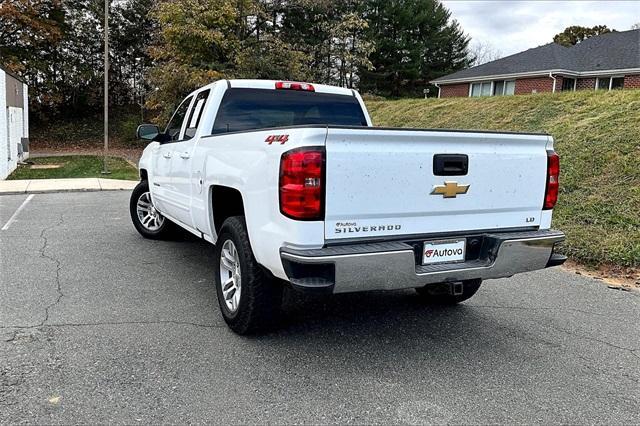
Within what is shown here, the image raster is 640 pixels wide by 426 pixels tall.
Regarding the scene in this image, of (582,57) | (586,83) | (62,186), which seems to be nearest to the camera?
(62,186)

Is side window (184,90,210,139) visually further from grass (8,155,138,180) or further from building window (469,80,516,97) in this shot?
building window (469,80,516,97)

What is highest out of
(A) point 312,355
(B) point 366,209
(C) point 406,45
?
(C) point 406,45

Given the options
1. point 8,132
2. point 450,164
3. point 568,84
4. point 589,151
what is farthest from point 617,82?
point 450,164

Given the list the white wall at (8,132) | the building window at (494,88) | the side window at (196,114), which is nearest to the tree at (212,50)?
the white wall at (8,132)

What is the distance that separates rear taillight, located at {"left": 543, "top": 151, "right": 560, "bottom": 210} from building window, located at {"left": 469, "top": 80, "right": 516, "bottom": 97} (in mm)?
25272

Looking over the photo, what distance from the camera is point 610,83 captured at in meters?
25.1

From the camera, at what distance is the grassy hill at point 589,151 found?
6.95 meters

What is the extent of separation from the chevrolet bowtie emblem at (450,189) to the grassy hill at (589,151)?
12.7ft

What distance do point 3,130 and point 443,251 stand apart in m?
15.5

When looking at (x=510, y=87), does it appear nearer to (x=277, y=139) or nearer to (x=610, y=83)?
(x=610, y=83)

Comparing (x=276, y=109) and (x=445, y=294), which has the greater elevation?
(x=276, y=109)

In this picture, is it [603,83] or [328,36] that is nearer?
[603,83]

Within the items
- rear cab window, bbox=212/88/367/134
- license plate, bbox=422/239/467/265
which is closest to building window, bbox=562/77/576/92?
rear cab window, bbox=212/88/367/134

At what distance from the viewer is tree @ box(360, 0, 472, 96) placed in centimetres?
3608
